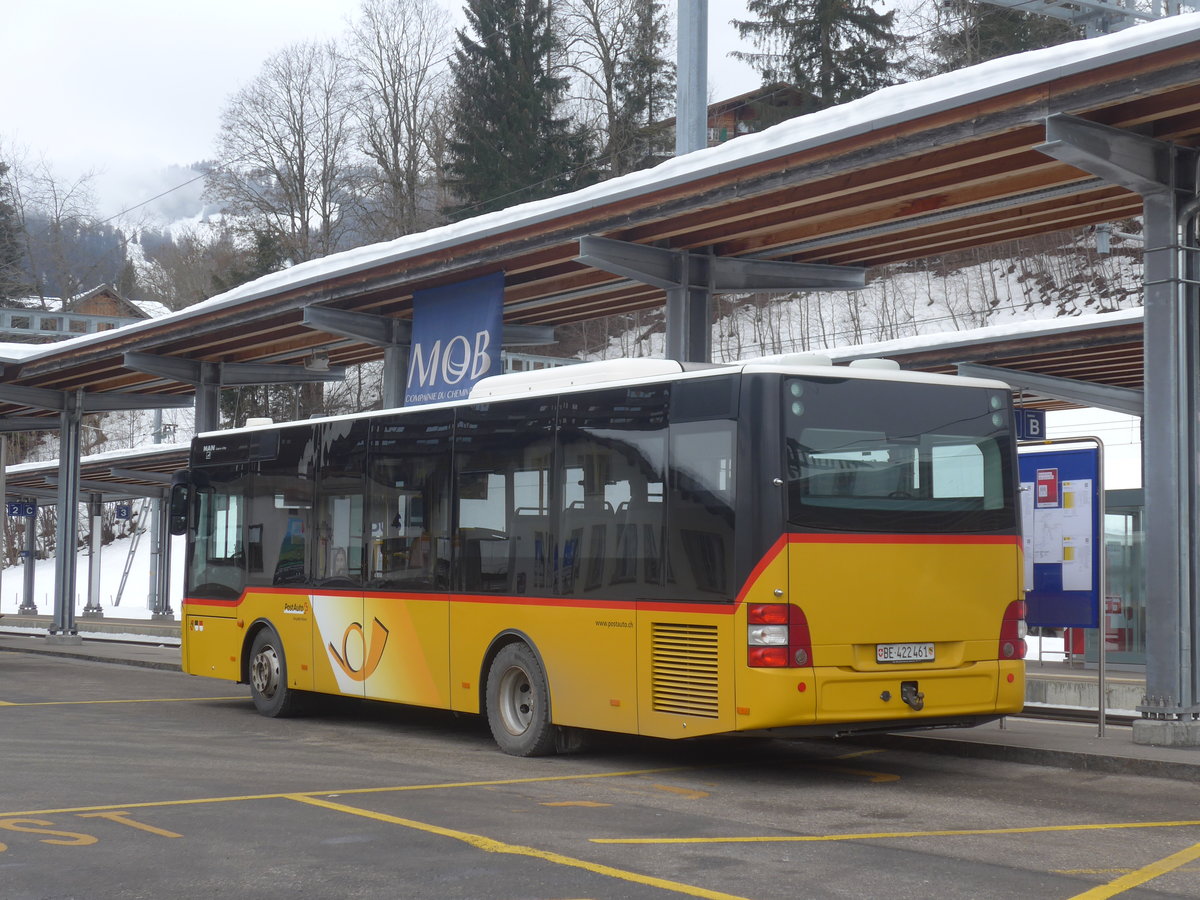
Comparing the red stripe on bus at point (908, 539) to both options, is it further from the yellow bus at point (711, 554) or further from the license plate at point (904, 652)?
the license plate at point (904, 652)

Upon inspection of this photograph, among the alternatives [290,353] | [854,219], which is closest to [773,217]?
[854,219]

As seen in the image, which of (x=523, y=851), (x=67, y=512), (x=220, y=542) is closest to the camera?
(x=523, y=851)

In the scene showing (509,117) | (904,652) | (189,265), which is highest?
(509,117)

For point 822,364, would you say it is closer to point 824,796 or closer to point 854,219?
point 824,796

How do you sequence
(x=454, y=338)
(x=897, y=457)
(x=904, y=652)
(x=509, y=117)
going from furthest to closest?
(x=509, y=117)
(x=454, y=338)
(x=897, y=457)
(x=904, y=652)

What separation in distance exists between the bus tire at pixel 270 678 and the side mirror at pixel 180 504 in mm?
1800

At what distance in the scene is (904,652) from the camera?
1029 cm

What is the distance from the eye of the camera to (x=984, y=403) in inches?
431

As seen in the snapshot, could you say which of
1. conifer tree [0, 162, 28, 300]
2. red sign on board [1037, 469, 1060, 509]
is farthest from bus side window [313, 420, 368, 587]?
conifer tree [0, 162, 28, 300]

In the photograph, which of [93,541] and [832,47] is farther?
[832,47]

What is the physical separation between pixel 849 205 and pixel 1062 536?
3810 mm

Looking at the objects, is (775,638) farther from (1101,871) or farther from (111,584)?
(111,584)

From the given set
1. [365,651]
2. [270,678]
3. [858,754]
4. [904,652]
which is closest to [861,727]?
[904,652]

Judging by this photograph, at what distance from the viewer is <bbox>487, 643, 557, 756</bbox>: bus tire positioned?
37.9 feet
